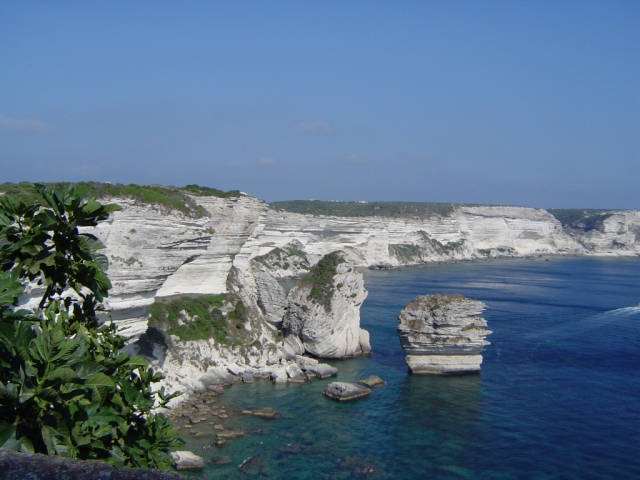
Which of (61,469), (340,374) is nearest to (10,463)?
(61,469)

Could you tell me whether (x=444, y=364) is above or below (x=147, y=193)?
below

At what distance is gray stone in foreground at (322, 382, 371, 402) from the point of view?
86.4 ft

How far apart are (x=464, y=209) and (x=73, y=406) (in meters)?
112

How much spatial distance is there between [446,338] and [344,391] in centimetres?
702

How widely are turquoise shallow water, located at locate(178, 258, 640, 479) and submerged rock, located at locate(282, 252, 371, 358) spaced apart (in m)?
1.18

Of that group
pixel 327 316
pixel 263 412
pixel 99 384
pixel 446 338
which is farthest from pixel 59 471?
pixel 327 316

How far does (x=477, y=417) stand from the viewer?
2402 cm

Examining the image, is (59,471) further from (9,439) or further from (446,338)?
(446,338)

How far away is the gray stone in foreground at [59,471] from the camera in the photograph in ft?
10.7

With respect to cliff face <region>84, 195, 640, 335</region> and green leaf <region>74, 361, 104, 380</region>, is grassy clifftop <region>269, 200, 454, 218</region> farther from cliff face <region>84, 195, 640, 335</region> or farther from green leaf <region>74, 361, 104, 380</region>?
green leaf <region>74, 361, 104, 380</region>

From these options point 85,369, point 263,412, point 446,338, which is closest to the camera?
point 85,369

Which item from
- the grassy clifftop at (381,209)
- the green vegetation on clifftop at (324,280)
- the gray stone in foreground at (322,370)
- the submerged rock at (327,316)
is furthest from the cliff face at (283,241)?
the gray stone in foreground at (322,370)

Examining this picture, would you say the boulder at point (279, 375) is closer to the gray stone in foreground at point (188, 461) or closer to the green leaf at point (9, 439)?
the gray stone in foreground at point (188, 461)

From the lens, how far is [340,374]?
3072 centimetres
